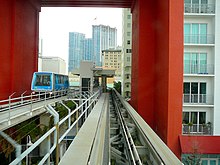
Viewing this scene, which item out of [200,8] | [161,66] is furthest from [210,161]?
[200,8]

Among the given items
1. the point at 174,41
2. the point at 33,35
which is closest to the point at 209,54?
the point at 174,41

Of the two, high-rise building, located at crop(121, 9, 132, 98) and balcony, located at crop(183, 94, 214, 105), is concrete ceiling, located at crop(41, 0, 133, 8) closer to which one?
balcony, located at crop(183, 94, 214, 105)

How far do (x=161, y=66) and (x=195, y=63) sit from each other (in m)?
4.07

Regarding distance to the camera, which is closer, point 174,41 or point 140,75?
point 174,41

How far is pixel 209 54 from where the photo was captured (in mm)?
15016

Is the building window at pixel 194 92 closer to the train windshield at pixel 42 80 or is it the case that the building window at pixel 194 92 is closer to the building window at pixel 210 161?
the building window at pixel 210 161

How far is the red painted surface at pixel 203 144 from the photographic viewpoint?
11117 mm

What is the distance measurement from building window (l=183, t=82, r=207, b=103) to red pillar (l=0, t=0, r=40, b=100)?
33.3ft

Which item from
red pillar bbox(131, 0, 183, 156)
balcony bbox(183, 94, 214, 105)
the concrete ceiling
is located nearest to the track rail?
red pillar bbox(131, 0, 183, 156)

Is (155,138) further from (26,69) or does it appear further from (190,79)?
(26,69)

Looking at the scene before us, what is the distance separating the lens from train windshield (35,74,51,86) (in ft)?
58.6

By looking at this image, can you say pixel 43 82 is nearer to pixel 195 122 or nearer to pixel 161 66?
pixel 161 66

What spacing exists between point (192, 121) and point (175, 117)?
474cm

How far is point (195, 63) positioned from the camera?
1505 centimetres
